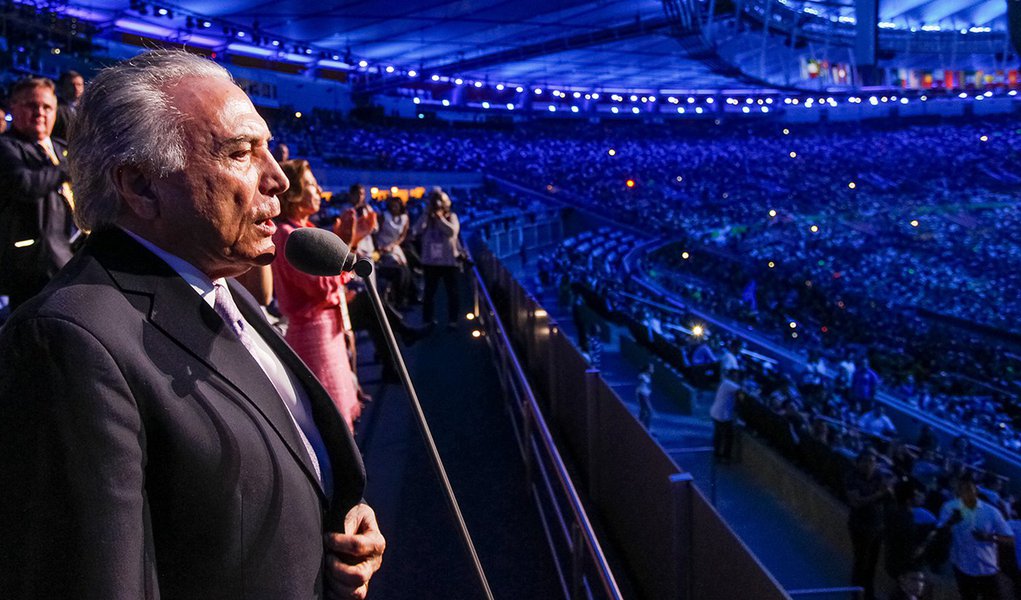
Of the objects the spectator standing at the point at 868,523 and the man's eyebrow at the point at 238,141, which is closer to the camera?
the man's eyebrow at the point at 238,141

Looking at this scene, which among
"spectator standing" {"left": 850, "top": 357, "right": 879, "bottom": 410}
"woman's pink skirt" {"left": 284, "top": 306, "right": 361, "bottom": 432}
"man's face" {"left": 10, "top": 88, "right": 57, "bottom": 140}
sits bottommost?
"spectator standing" {"left": 850, "top": 357, "right": 879, "bottom": 410}

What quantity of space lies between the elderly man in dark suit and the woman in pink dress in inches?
71.1

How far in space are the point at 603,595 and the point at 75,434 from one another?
2109 mm

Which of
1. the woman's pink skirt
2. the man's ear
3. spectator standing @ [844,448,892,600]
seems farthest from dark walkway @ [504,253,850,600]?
the man's ear

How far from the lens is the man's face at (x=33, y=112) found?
101 inches

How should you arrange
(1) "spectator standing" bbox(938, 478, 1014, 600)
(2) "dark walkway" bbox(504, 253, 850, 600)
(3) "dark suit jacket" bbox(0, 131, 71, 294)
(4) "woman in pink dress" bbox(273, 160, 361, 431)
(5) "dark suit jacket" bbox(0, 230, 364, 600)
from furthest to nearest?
(2) "dark walkway" bbox(504, 253, 850, 600)
(1) "spectator standing" bbox(938, 478, 1014, 600)
(4) "woman in pink dress" bbox(273, 160, 361, 431)
(3) "dark suit jacket" bbox(0, 131, 71, 294)
(5) "dark suit jacket" bbox(0, 230, 364, 600)

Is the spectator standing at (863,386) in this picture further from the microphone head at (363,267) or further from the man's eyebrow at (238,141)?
the man's eyebrow at (238,141)

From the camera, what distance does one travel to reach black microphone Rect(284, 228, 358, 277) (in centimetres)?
119

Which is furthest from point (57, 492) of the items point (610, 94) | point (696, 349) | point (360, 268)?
point (610, 94)

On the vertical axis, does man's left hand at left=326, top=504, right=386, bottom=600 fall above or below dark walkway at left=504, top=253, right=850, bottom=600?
above

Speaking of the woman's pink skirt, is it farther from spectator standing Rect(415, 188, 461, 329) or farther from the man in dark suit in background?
spectator standing Rect(415, 188, 461, 329)

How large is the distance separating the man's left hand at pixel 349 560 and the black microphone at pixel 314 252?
0.37 metres

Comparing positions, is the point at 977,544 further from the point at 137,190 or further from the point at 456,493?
the point at 137,190

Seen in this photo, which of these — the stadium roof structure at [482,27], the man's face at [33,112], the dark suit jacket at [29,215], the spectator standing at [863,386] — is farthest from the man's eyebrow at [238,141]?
the stadium roof structure at [482,27]
